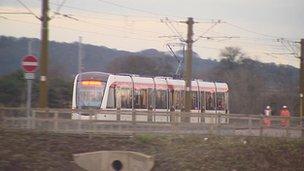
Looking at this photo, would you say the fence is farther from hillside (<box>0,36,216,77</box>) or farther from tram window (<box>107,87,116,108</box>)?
hillside (<box>0,36,216,77</box>)

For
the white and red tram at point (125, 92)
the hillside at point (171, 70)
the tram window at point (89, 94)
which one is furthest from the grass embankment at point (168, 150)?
the hillside at point (171, 70)

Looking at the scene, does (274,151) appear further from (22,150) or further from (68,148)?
(22,150)

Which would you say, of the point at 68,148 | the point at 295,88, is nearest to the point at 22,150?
the point at 68,148

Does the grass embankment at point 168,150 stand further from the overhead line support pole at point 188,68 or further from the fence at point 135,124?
the overhead line support pole at point 188,68

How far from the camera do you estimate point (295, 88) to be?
90.1 metres

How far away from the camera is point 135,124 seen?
24938 mm

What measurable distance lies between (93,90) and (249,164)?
17563mm

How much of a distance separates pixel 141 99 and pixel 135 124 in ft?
49.3

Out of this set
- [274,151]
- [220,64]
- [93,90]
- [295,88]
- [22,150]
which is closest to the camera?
[22,150]

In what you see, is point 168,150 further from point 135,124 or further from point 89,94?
point 89,94

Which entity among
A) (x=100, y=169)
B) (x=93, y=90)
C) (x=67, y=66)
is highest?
(x=67, y=66)

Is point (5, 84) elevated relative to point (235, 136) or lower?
elevated

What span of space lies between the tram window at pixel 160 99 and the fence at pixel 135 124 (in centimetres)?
1026

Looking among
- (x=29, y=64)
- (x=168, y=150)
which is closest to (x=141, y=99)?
(x=29, y=64)
